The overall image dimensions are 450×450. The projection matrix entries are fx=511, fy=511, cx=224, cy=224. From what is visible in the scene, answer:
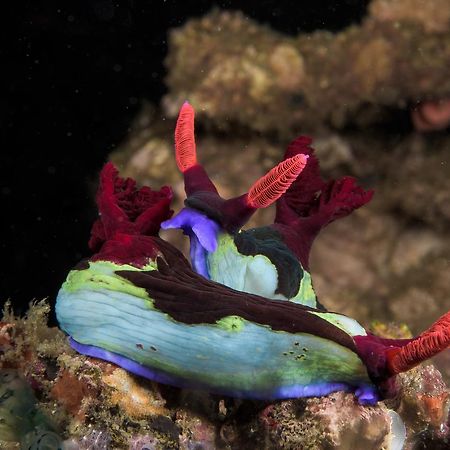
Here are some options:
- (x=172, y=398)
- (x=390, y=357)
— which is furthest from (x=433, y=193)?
(x=172, y=398)

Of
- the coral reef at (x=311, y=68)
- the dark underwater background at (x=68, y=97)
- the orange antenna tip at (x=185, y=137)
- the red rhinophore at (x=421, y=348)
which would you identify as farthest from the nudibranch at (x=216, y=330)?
the dark underwater background at (x=68, y=97)

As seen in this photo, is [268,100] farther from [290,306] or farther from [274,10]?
[290,306]

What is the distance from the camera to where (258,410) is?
1792 mm

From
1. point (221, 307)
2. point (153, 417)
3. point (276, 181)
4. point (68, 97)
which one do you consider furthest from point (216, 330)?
point (68, 97)

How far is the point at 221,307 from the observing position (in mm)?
1766

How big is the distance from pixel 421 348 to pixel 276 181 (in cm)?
71

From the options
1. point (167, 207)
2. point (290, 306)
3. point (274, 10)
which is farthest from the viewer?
point (274, 10)

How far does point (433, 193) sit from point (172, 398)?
3.67 metres

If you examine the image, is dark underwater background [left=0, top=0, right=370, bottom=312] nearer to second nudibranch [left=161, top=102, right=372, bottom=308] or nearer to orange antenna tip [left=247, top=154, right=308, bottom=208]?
second nudibranch [left=161, top=102, right=372, bottom=308]

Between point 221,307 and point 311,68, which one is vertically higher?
point 221,307

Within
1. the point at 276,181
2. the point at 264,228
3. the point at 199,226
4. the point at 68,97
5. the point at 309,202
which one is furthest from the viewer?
the point at 68,97

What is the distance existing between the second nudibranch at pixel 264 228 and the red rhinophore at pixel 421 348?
0.55 meters

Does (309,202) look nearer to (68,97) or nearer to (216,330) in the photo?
(216,330)

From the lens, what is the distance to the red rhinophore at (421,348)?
1557 millimetres
